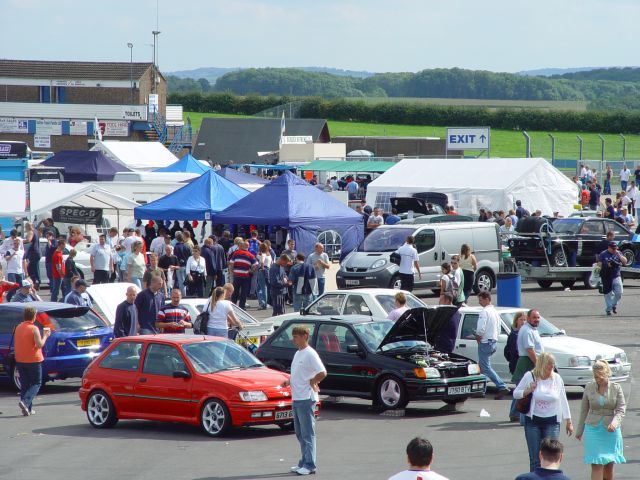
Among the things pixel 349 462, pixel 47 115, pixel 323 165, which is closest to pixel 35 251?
pixel 349 462

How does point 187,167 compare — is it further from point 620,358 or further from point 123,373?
point 123,373

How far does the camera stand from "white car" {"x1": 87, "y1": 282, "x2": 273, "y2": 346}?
18.5 metres

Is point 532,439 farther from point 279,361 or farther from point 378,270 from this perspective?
point 378,270

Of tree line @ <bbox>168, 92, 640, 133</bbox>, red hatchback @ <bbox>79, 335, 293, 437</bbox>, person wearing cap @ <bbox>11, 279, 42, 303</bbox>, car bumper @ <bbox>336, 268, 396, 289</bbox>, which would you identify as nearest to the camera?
Result: red hatchback @ <bbox>79, 335, 293, 437</bbox>

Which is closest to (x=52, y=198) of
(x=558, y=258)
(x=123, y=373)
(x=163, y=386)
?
(x=558, y=258)

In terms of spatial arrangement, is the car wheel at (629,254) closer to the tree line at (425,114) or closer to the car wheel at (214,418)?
the car wheel at (214,418)

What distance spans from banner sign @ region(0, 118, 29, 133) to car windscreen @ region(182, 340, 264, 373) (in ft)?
248

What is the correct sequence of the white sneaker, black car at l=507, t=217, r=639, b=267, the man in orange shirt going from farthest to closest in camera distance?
black car at l=507, t=217, r=639, b=267, the man in orange shirt, the white sneaker

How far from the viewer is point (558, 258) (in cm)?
2992

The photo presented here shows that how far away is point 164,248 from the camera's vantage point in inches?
1077

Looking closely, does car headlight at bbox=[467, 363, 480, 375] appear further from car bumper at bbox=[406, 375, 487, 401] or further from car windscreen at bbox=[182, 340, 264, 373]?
car windscreen at bbox=[182, 340, 264, 373]

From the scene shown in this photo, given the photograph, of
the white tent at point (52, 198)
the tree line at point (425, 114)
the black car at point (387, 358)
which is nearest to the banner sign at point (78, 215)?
the white tent at point (52, 198)

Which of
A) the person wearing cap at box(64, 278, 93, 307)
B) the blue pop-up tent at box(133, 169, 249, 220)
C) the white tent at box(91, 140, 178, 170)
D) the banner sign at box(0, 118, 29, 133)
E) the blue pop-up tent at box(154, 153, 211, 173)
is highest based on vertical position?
the banner sign at box(0, 118, 29, 133)

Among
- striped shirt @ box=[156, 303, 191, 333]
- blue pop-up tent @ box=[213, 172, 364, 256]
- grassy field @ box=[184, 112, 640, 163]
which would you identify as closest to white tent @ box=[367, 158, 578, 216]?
blue pop-up tent @ box=[213, 172, 364, 256]
